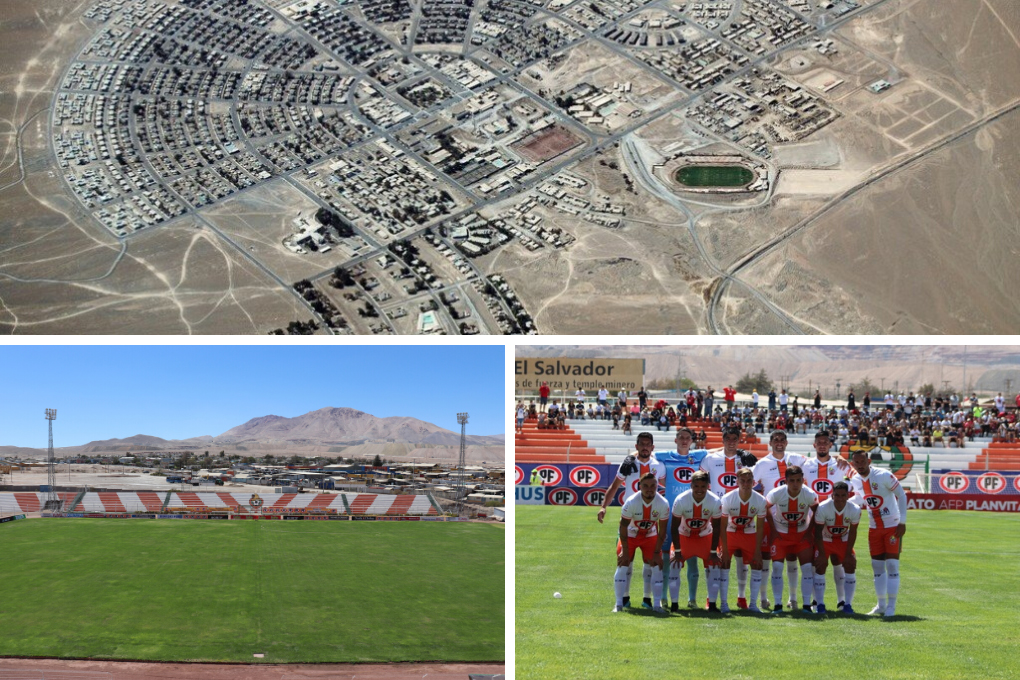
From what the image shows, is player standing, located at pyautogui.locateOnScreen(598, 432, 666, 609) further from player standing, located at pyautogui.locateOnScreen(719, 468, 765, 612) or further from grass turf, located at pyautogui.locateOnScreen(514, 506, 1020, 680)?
grass turf, located at pyautogui.locateOnScreen(514, 506, 1020, 680)

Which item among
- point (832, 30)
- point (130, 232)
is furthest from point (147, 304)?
point (832, 30)

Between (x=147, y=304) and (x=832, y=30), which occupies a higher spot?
(x=832, y=30)

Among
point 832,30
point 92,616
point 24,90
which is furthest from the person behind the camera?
point 832,30

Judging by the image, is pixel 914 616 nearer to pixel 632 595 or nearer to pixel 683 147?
pixel 632 595

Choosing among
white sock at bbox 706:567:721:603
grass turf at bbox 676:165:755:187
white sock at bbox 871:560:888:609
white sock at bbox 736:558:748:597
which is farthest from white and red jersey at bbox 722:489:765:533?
grass turf at bbox 676:165:755:187

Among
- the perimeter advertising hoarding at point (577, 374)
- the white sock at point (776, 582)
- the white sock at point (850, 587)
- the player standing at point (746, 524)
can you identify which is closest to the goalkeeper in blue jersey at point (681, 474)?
the player standing at point (746, 524)

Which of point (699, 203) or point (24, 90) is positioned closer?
point (699, 203)
